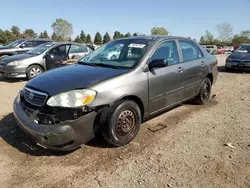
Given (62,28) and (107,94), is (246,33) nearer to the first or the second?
(62,28)

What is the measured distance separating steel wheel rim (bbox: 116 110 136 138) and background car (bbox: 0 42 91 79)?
581 cm

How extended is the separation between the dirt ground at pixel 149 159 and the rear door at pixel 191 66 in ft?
2.37

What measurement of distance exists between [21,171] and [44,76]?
1.44 m

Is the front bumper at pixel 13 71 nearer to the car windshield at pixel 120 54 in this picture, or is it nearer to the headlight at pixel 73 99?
the car windshield at pixel 120 54

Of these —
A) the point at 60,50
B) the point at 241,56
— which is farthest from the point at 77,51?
the point at 241,56

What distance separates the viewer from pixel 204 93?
207 inches

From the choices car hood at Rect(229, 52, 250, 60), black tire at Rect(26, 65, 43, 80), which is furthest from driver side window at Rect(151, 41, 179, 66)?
car hood at Rect(229, 52, 250, 60)

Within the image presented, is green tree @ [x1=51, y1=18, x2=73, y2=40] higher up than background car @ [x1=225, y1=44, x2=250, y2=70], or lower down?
higher up

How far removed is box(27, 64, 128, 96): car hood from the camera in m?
2.91

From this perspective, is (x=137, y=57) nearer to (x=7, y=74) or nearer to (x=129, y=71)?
(x=129, y=71)

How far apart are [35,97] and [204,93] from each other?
3.89 meters

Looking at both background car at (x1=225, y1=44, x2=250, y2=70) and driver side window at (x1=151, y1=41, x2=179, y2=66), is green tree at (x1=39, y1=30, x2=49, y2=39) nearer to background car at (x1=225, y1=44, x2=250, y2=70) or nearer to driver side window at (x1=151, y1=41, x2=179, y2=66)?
background car at (x1=225, y1=44, x2=250, y2=70)

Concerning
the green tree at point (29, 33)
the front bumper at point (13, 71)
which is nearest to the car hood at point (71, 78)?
the front bumper at point (13, 71)

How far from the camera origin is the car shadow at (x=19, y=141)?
3.13 meters
